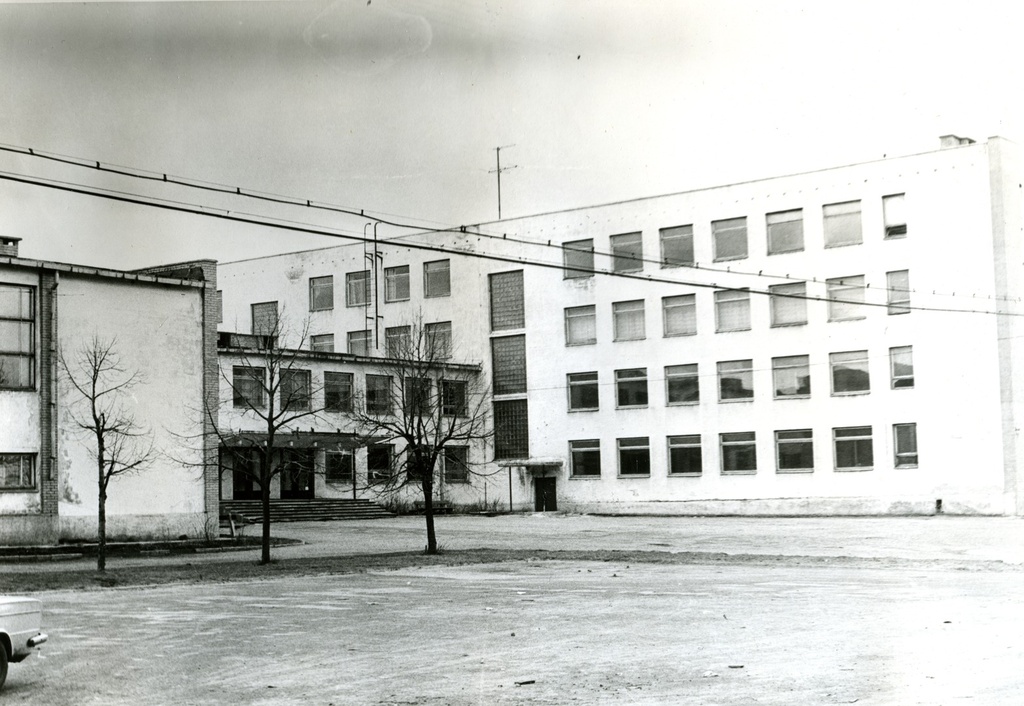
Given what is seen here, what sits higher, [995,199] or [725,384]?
[995,199]

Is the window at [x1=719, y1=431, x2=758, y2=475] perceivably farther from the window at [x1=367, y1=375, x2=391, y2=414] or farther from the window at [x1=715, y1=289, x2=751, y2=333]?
the window at [x1=367, y1=375, x2=391, y2=414]

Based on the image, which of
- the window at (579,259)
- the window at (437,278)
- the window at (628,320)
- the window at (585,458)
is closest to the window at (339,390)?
the window at (437,278)

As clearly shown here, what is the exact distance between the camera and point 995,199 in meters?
44.8

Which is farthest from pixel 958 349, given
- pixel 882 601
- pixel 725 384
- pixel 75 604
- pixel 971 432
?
pixel 75 604

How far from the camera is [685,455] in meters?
52.8

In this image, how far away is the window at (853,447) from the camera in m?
47.8

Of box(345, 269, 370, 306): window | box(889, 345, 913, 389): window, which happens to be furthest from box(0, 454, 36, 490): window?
box(345, 269, 370, 306): window

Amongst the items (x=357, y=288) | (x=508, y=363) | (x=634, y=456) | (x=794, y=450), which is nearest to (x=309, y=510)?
(x=508, y=363)

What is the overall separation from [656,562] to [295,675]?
580 inches

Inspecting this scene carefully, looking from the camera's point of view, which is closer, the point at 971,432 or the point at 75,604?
the point at 75,604

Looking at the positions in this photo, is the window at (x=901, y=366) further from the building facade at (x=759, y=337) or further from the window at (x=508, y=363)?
the window at (x=508, y=363)

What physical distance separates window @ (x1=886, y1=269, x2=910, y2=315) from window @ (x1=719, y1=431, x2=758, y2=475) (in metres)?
7.98

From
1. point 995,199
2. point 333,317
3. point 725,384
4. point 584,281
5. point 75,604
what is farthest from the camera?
point 333,317

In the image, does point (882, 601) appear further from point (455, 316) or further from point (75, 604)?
point (455, 316)
